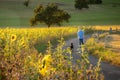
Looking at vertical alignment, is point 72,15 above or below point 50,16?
below

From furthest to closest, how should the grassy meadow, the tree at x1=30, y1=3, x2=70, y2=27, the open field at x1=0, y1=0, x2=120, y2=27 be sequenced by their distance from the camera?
the open field at x1=0, y1=0, x2=120, y2=27 < the tree at x1=30, y1=3, x2=70, y2=27 < the grassy meadow

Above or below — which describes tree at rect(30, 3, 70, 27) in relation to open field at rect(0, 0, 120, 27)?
above

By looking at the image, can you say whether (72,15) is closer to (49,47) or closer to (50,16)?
(50,16)

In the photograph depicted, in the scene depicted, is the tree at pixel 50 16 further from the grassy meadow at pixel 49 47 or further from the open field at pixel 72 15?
the grassy meadow at pixel 49 47

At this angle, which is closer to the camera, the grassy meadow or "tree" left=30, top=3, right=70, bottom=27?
the grassy meadow

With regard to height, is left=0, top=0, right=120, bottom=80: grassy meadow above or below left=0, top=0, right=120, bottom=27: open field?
above

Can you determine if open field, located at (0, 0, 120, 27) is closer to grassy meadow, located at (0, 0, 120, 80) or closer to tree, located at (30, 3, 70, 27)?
grassy meadow, located at (0, 0, 120, 80)

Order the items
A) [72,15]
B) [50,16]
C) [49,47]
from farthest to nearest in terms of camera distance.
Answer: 1. [72,15]
2. [50,16]
3. [49,47]

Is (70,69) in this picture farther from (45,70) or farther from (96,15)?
(96,15)

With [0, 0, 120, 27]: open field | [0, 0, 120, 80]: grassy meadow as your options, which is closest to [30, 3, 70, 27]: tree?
[0, 0, 120, 27]: open field

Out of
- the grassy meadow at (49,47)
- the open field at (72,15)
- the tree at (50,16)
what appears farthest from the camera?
the open field at (72,15)

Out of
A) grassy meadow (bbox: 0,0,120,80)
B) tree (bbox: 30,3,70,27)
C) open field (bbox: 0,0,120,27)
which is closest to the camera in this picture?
grassy meadow (bbox: 0,0,120,80)

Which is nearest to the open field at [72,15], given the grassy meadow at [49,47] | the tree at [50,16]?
the grassy meadow at [49,47]

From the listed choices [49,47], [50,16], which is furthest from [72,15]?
[49,47]
